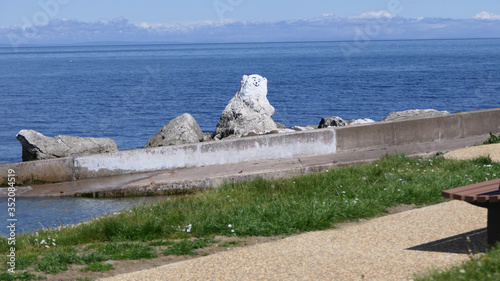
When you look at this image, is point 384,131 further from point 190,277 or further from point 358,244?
point 190,277

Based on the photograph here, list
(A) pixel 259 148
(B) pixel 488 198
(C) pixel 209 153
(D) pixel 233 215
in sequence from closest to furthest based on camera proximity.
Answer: (B) pixel 488 198
(D) pixel 233 215
(C) pixel 209 153
(A) pixel 259 148

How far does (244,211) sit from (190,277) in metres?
2.37

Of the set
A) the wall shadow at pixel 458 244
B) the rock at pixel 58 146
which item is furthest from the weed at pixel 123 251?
the rock at pixel 58 146

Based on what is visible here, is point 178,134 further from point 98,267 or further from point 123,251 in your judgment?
point 98,267

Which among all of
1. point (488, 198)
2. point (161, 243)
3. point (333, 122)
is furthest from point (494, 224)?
point (333, 122)

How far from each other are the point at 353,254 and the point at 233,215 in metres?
2.06

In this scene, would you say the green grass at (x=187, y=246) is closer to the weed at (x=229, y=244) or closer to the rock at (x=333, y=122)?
the weed at (x=229, y=244)

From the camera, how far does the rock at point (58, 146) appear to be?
15258 millimetres

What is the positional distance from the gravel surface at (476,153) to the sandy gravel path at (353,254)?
4.79 meters

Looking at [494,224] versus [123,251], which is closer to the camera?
[494,224]

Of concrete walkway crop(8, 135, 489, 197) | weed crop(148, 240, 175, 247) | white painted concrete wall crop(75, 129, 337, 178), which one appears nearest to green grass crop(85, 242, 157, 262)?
weed crop(148, 240, 175, 247)

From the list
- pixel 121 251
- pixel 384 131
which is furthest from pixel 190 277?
pixel 384 131

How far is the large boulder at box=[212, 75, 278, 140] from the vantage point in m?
19.1

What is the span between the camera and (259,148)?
1335cm
